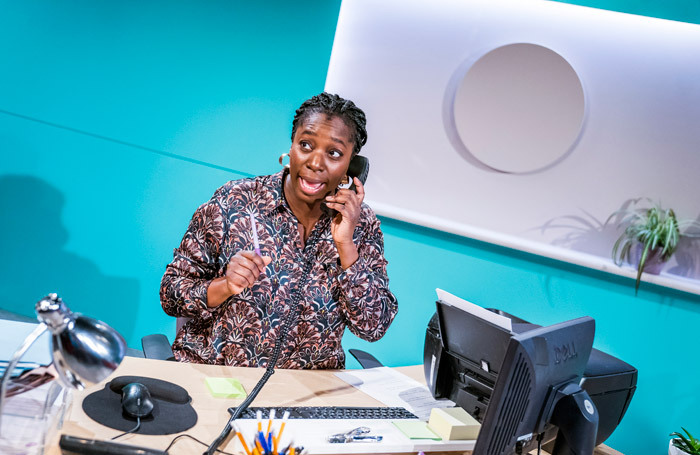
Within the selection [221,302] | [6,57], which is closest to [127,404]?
[221,302]

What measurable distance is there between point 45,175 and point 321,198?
2.07 meters

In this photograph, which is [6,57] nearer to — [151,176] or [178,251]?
[151,176]

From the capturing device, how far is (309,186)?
2.00 m

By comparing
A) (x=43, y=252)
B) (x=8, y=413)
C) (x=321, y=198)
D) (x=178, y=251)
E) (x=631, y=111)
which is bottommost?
(x=43, y=252)

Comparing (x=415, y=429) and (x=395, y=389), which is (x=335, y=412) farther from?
(x=395, y=389)

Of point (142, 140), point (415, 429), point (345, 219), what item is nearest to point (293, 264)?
point (345, 219)

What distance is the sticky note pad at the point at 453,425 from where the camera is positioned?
1.57 metres

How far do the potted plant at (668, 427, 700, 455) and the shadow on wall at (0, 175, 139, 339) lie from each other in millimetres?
2745

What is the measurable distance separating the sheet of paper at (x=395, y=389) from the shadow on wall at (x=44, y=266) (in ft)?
5.87

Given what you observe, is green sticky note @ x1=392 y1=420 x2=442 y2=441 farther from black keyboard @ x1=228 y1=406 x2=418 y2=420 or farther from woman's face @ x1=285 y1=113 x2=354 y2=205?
woman's face @ x1=285 y1=113 x2=354 y2=205

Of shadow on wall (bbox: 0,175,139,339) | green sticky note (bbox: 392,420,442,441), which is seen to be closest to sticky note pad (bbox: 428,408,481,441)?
green sticky note (bbox: 392,420,442,441)

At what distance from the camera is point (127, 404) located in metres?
1.32

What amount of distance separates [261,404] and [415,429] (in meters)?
0.41

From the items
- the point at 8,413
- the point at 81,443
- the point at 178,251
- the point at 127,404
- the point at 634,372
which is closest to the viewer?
the point at 8,413
